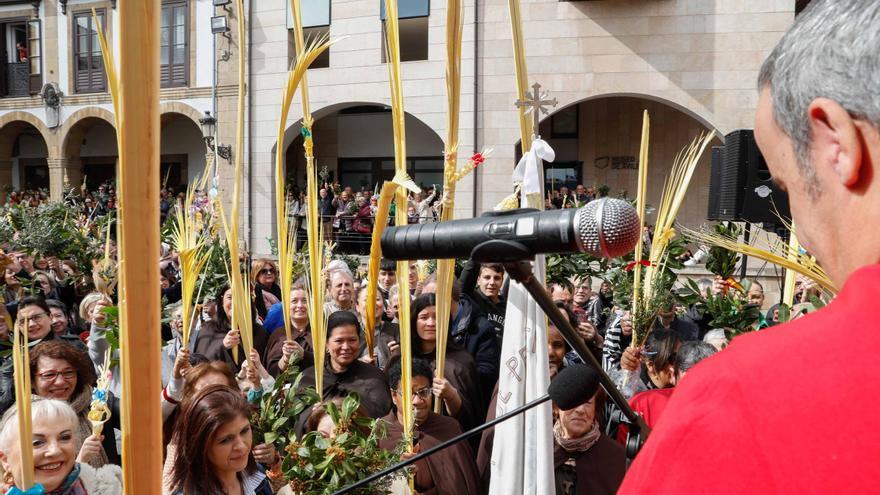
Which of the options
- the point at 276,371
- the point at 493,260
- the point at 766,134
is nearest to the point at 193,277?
the point at 276,371

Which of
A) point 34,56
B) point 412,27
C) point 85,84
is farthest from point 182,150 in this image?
point 412,27

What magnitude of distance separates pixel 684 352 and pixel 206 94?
1510cm

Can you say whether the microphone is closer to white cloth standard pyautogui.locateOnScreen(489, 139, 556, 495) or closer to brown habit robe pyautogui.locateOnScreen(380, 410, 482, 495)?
white cloth standard pyautogui.locateOnScreen(489, 139, 556, 495)

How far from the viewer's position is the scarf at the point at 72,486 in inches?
91.0

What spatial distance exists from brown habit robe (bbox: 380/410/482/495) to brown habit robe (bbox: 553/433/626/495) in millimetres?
434

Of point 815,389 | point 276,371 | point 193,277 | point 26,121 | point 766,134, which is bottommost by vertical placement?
point 276,371

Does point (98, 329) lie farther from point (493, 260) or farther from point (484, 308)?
point (493, 260)

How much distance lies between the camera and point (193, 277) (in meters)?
3.34

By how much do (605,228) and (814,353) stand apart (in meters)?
0.52

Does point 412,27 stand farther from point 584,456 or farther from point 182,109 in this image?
point 584,456

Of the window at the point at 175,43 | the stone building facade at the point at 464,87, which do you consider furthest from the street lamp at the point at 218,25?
the window at the point at 175,43

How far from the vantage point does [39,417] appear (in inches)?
93.0

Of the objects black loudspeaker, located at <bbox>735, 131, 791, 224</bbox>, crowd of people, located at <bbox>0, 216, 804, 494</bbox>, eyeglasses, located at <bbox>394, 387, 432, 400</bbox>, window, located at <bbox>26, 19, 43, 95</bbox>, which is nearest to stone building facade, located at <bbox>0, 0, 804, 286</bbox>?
window, located at <bbox>26, 19, 43, 95</bbox>

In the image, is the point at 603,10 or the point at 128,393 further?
the point at 603,10
